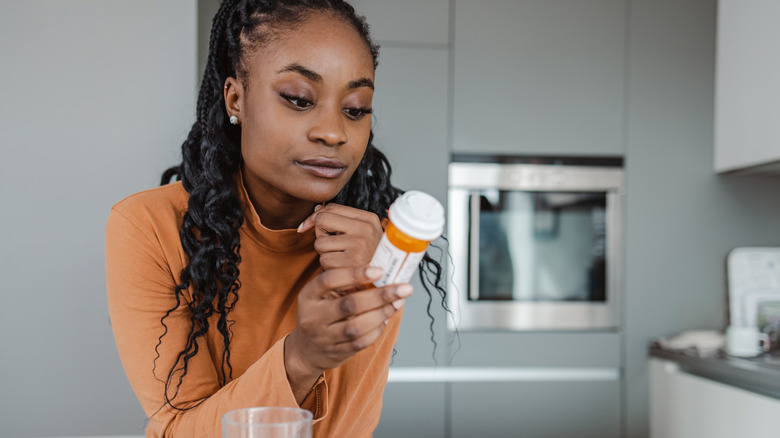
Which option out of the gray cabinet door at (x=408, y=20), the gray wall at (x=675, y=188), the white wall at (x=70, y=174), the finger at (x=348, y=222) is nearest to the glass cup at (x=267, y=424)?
the finger at (x=348, y=222)

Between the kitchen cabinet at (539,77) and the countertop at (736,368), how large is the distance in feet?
2.40

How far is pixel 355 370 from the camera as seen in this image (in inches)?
34.3

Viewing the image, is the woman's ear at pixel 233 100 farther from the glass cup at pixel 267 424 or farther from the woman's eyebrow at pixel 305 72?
the glass cup at pixel 267 424

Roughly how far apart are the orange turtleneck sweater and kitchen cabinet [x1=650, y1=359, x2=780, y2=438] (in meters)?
1.20

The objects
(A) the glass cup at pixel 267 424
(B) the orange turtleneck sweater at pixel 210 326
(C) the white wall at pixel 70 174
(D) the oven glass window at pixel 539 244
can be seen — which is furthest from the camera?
(D) the oven glass window at pixel 539 244

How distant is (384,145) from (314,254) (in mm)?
1133

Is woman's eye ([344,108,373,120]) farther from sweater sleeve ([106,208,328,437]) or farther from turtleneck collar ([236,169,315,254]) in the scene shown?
sweater sleeve ([106,208,328,437])

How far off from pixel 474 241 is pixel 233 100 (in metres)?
1.34

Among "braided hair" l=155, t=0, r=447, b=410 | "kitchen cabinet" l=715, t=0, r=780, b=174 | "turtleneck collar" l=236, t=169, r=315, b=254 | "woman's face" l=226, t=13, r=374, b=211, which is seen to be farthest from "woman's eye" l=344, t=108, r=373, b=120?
"kitchen cabinet" l=715, t=0, r=780, b=174

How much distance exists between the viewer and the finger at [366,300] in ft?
1.74

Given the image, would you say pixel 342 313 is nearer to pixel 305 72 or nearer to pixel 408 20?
pixel 305 72

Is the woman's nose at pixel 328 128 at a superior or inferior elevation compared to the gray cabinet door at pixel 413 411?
superior

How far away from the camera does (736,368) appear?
1.69 m

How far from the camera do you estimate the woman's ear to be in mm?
891
